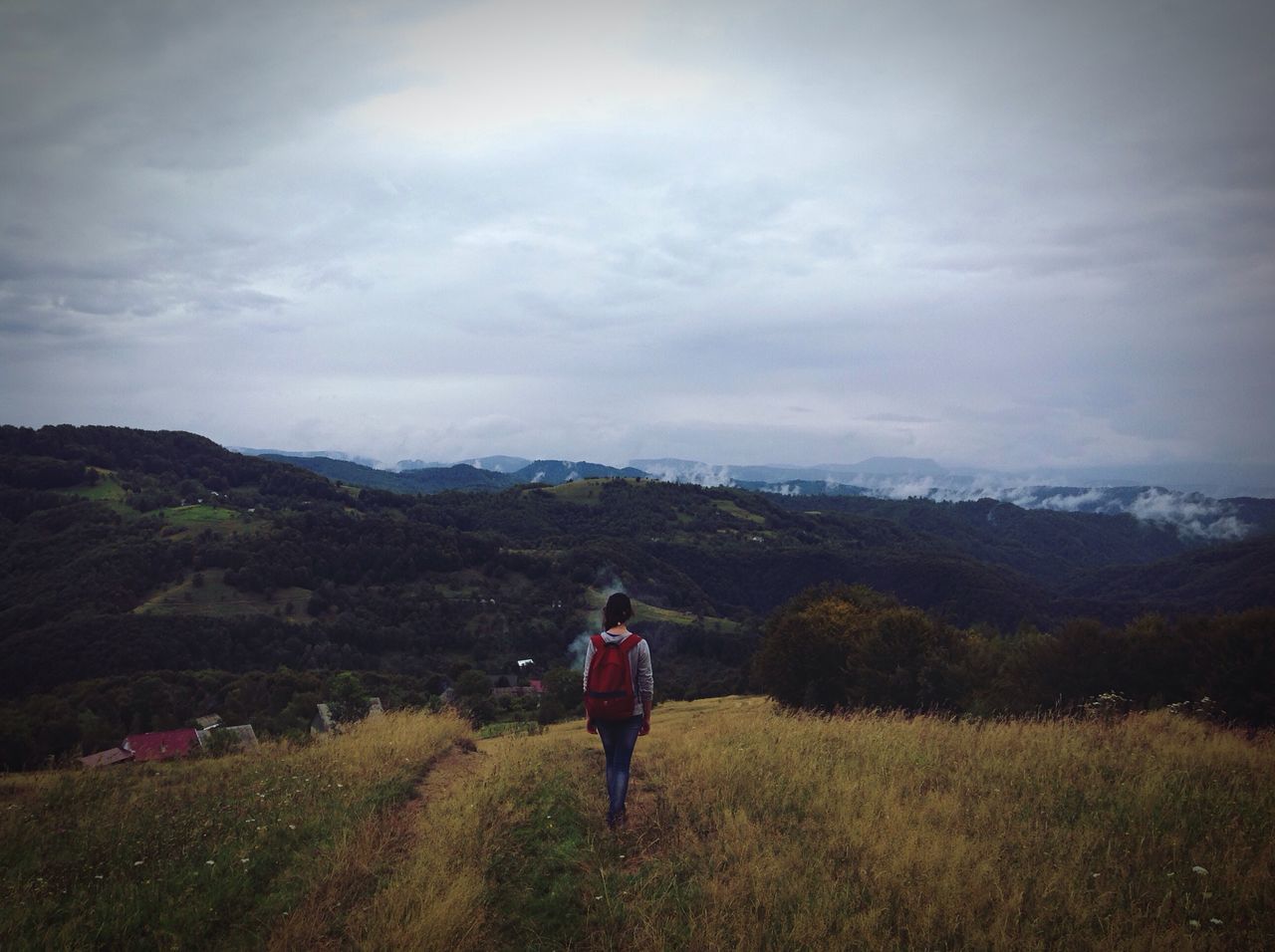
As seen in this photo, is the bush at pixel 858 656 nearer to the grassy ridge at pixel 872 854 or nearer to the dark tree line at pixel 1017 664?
the dark tree line at pixel 1017 664

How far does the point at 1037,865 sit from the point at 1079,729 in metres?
6.06

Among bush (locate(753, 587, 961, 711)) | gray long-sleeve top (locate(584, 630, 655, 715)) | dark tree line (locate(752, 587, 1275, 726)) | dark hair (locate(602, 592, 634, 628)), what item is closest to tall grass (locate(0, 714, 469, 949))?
gray long-sleeve top (locate(584, 630, 655, 715))

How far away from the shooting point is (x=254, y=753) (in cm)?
1249

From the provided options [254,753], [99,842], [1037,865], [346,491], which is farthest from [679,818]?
[346,491]

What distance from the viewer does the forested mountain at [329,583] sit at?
81.1 m

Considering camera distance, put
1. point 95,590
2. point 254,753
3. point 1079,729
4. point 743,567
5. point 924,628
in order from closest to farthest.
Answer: point 1079,729
point 254,753
point 924,628
point 95,590
point 743,567

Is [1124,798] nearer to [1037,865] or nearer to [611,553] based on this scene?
[1037,865]

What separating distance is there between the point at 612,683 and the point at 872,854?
280 centimetres

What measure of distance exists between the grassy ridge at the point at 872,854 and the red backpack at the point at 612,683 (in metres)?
1.21

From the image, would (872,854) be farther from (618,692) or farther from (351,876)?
(351,876)

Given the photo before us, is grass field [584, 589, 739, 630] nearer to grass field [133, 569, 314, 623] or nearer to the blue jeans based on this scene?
grass field [133, 569, 314, 623]

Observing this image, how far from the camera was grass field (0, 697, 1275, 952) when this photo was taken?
A: 480cm

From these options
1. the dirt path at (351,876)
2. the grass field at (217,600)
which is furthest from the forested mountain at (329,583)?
the dirt path at (351,876)

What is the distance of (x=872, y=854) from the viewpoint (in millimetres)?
5773
